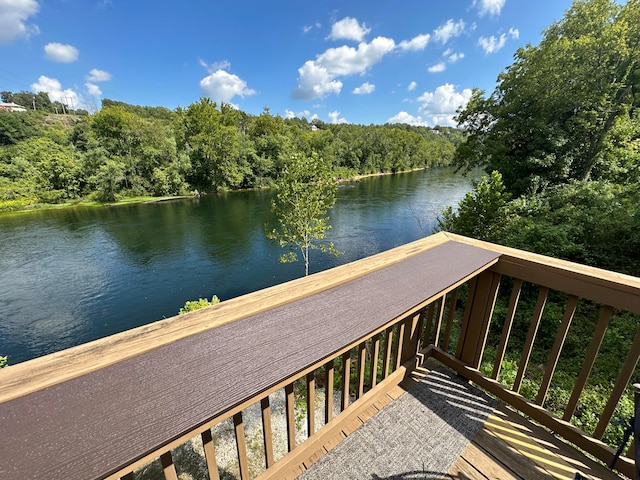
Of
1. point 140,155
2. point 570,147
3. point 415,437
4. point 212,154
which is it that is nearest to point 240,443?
point 415,437

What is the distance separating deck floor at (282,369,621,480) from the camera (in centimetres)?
119

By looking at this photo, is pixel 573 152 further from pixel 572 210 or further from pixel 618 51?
pixel 572 210

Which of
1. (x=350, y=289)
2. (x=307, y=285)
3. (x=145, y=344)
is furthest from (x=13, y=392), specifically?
(x=350, y=289)

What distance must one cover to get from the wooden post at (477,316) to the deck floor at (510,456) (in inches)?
12.6

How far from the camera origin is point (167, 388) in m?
0.59

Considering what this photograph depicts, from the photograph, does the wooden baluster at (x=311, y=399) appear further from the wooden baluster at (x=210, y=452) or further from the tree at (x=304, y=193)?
the tree at (x=304, y=193)

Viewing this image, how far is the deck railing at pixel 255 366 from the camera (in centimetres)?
49

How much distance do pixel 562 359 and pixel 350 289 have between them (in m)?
4.07

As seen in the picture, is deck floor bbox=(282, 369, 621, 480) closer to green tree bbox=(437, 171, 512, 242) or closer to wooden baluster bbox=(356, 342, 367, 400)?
wooden baluster bbox=(356, 342, 367, 400)

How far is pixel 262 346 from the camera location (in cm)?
75

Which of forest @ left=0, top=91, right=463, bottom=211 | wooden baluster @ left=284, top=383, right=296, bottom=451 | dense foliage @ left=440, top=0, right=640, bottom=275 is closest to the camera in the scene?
wooden baluster @ left=284, top=383, right=296, bottom=451

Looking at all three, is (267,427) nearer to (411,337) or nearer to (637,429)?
(411,337)

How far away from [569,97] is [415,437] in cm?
1008

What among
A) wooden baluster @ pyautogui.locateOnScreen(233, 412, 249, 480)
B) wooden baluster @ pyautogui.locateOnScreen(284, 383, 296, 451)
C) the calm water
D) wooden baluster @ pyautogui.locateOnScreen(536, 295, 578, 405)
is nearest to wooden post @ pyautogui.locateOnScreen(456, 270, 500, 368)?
wooden baluster @ pyautogui.locateOnScreen(536, 295, 578, 405)
